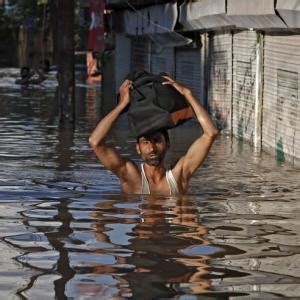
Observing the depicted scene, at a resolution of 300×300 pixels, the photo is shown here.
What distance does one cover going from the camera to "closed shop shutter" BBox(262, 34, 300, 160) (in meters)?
15.9

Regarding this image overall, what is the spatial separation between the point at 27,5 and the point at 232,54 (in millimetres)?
55880

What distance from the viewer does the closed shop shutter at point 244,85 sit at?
19266 mm

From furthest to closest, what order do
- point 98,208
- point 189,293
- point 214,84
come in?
point 214,84, point 98,208, point 189,293

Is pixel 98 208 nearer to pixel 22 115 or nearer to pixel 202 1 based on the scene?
pixel 202 1

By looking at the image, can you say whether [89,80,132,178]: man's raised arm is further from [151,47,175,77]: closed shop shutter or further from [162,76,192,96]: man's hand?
[151,47,175,77]: closed shop shutter

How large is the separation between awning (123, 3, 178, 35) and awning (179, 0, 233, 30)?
2.33 feet

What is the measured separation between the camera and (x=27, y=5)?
75688 mm

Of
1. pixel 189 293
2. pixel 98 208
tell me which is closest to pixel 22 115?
pixel 98 208

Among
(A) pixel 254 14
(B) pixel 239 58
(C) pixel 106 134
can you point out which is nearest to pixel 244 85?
(B) pixel 239 58

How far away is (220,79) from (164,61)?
20.8ft

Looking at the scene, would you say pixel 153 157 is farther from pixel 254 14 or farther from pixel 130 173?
pixel 254 14

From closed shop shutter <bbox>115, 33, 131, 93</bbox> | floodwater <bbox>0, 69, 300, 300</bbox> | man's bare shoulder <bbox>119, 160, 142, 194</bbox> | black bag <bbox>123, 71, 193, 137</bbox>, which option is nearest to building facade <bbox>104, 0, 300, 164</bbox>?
floodwater <bbox>0, 69, 300, 300</bbox>

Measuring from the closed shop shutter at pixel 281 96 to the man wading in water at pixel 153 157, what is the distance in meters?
6.46

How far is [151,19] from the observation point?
2716 centimetres
